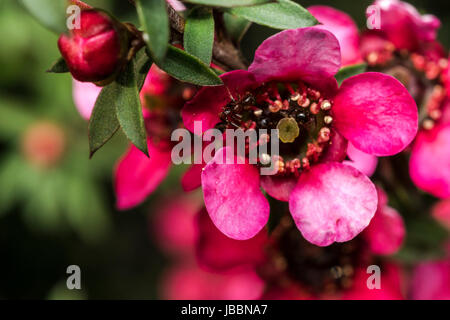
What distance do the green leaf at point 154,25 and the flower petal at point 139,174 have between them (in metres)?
0.33

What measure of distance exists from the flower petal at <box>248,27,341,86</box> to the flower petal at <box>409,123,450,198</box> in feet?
0.88

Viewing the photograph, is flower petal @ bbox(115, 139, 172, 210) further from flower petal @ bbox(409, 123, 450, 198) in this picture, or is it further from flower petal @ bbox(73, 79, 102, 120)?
flower petal @ bbox(409, 123, 450, 198)

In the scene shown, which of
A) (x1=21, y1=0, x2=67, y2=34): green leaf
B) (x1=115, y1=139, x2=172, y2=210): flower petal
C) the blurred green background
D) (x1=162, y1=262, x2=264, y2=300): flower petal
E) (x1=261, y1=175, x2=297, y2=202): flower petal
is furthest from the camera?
the blurred green background

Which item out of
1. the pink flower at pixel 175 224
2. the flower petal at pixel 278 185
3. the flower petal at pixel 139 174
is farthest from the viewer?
the pink flower at pixel 175 224

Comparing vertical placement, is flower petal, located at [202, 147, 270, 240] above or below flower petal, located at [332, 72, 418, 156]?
below

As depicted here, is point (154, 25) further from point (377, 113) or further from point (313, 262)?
point (313, 262)

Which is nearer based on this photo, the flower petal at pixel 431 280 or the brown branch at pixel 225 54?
the brown branch at pixel 225 54

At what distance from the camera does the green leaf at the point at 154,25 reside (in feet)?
1.69

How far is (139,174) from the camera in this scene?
2.74ft

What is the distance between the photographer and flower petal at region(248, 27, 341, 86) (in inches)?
23.8

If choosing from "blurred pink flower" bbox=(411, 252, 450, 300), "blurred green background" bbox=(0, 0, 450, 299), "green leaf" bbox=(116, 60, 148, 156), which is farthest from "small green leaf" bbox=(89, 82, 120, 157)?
"blurred green background" bbox=(0, 0, 450, 299)

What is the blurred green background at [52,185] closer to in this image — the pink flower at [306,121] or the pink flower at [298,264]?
the pink flower at [298,264]

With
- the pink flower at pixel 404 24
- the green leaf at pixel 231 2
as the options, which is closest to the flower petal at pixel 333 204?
the green leaf at pixel 231 2

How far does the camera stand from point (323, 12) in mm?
974
